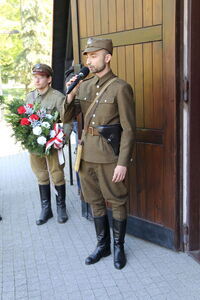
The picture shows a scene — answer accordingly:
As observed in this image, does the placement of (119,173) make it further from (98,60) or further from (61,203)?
(61,203)

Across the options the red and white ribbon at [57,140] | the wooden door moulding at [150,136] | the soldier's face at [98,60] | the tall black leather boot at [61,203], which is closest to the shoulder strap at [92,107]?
the soldier's face at [98,60]

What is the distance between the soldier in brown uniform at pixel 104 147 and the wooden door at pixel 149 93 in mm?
405

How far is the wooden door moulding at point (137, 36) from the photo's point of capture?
128 inches

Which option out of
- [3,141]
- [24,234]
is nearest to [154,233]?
[24,234]

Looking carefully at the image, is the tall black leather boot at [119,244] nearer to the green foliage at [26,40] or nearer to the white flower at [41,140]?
the white flower at [41,140]

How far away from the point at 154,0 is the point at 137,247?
219 centimetres

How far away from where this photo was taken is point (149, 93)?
343 cm

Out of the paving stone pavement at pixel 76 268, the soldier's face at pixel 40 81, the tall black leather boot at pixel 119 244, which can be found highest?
the soldier's face at pixel 40 81

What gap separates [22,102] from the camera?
418 cm

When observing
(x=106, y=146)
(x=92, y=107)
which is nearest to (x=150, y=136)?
(x=106, y=146)

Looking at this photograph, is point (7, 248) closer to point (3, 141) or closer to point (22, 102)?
point (22, 102)

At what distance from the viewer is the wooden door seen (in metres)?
3.23

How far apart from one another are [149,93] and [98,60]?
63 cm

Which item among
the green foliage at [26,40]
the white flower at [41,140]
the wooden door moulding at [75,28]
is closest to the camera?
the white flower at [41,140]
